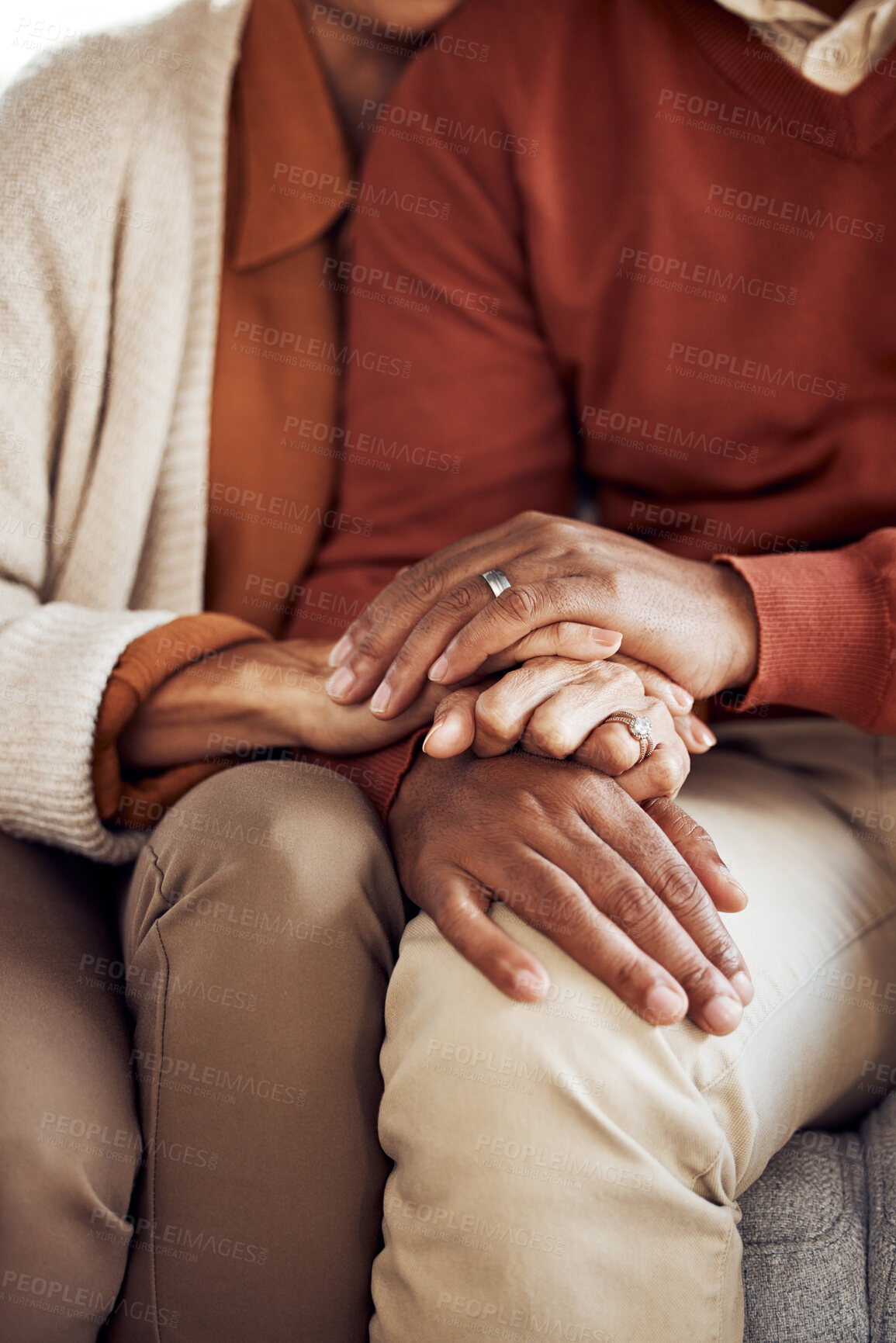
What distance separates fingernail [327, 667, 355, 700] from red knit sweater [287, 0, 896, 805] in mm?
187

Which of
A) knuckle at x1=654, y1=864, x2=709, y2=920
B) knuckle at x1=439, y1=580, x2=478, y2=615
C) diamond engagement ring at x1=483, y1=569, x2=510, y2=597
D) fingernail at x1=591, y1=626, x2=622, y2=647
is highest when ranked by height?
diamond engagement ring at x1=483, y1=569, x2=510, y2=597

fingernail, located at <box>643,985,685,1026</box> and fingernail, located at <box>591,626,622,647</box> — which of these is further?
fingernail, located at <box>591,626,622,647</box>

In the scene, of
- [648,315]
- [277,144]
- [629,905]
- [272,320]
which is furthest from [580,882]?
[277,144]

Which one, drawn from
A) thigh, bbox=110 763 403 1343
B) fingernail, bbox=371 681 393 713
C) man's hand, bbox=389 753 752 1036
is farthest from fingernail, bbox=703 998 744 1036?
fingernail, bbox=371 681 393 713

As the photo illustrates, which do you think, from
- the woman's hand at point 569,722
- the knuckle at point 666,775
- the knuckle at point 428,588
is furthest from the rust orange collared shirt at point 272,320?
the knuckle at point 666,775

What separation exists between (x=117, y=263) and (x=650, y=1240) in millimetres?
914

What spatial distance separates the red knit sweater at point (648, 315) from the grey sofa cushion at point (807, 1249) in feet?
1.13

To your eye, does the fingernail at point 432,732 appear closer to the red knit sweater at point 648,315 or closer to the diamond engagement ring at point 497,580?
the diamond engagement ring at point 497,580

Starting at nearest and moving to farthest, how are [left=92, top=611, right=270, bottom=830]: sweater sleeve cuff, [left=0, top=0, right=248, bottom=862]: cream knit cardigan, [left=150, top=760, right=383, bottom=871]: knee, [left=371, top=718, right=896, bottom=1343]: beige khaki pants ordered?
1. [left=371, top=718, right=896, bottom=1343]: beige khaki pants
2. [left=150, top=760, right=383, bottom=871]: knee
3. [left=92, top=611, right=270, bottom=830]: sweater sleeve cuff
4. [left=0, top=0, right=248, bottom=862]: cream knit cardigan

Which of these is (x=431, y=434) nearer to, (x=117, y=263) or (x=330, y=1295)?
(x=117, y=263)

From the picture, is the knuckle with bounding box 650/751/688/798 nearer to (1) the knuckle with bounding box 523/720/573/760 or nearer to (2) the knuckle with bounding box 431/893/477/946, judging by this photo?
(1) the knuckle with bounding box 523/720/573/760

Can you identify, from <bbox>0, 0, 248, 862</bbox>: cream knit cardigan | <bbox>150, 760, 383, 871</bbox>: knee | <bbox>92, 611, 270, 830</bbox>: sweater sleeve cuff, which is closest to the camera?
<bbox>150, 760, 383, 871</bbox>: knee

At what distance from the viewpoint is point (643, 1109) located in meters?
0.58

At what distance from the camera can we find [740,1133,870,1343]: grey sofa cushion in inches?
25.0
